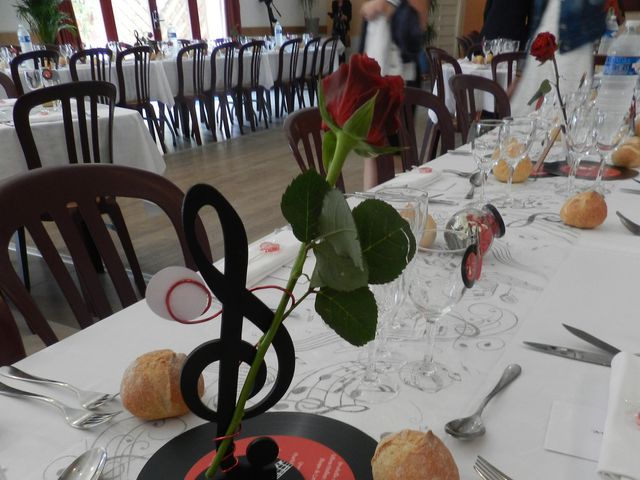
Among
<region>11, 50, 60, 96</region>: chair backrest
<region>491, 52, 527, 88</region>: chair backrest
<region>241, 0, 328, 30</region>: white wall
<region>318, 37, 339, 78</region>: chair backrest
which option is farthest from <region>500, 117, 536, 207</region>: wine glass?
<region>241, 0, 328, 30</region>: white wall

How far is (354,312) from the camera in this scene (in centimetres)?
36

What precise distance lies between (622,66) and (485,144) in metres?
1.25

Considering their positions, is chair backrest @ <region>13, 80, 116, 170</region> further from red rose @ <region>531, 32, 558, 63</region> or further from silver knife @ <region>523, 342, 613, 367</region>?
silver knife @ <region>523, 342, 613, 367</region>

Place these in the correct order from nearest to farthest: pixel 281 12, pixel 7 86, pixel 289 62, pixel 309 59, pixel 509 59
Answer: pixel 7 86 → pixel 509 59 → pixel 289 62 → pixel 309 59 → pixel 281 12

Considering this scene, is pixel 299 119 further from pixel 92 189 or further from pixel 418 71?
pixel 418 71

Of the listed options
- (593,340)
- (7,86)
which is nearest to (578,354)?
(593,340)

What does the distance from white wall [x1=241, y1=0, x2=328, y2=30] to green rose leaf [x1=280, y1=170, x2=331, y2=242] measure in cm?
898

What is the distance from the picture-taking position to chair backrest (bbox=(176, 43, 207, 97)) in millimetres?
4645

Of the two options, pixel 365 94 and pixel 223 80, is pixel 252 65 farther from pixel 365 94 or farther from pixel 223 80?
pixel 365 94

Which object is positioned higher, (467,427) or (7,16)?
(7,16)

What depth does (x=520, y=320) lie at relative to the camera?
740 millimetres

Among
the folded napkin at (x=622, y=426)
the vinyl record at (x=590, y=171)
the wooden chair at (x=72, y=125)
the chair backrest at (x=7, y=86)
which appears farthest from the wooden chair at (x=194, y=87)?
the folded napkin at (x=622, y=426)

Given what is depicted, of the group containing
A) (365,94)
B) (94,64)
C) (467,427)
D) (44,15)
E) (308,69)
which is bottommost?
(308,69)

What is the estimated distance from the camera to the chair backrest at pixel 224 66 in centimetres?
493
